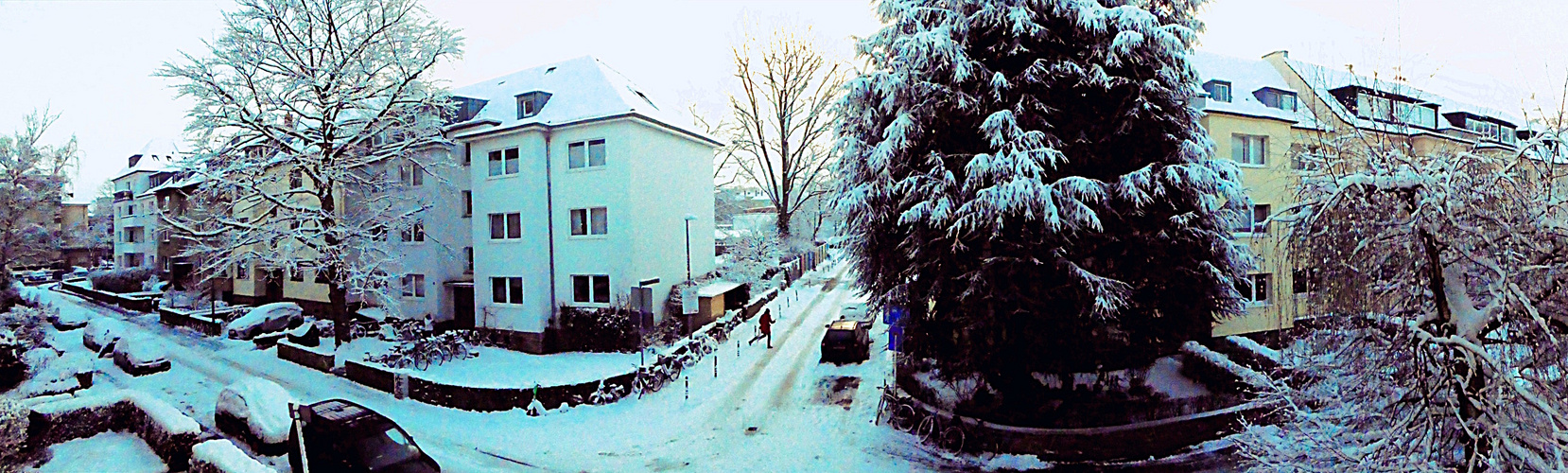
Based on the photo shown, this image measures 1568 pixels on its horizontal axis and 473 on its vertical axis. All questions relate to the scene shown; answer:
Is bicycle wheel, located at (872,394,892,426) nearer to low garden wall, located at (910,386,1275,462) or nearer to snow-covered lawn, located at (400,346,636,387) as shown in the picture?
low garden wall, located at (910,386,1275,462)

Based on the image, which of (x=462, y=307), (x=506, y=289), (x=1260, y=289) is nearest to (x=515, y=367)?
(x=506, y=289)

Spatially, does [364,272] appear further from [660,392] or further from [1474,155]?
[1474,155]

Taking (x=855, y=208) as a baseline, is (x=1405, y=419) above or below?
below

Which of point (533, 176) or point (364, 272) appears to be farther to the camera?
point (533, 176)

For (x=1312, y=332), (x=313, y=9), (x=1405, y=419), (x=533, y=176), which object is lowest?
(x=1405, y=419)

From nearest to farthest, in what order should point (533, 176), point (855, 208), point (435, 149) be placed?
point (855, 208)
point (533, 176)
point (435, 149)

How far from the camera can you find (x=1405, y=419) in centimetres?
614

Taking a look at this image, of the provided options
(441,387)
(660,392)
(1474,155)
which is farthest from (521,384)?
(1474,155)

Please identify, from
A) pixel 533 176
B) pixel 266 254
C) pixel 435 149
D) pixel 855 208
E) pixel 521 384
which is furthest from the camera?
pixel 435 149

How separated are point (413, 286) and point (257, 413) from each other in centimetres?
1302

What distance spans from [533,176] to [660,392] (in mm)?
9059

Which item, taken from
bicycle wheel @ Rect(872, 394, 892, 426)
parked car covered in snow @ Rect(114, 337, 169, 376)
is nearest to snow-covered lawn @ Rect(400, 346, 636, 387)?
bicycle wheel @ Rect(872, 394, 892, 426)

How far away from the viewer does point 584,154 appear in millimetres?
22984

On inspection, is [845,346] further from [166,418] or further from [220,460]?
[166,418]
